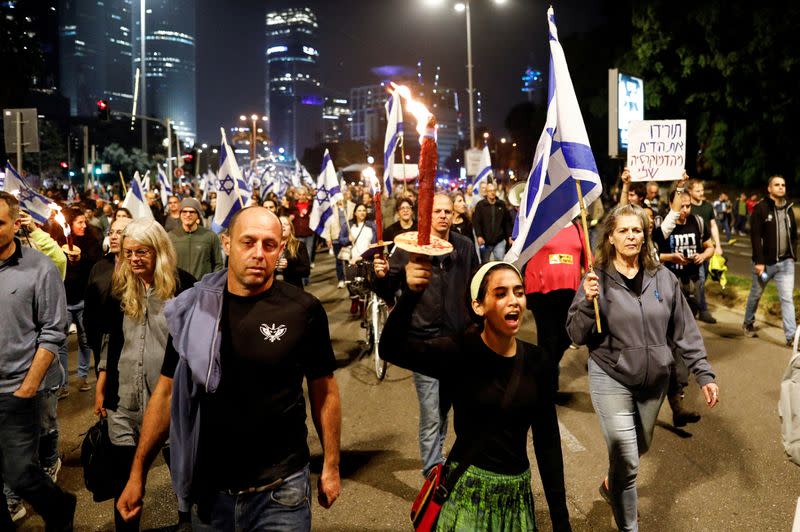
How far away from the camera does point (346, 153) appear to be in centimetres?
9825

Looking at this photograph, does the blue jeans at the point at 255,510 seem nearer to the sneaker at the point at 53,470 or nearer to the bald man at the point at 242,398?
the bald man at the point at 242,398

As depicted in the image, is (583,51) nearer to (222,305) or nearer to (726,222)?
(726,222)

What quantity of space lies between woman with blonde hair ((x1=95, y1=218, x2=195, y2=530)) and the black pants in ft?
11.3

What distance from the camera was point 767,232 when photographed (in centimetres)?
917

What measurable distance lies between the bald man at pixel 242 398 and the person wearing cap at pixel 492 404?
450mm

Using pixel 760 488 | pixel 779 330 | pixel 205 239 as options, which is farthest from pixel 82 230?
pixel 779 330

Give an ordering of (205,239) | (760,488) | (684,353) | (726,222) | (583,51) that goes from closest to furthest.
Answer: (684,353), (760,488), (205,239), (726,222), (583,51)

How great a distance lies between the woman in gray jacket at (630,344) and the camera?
397cm

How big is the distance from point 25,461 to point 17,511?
1275 mm

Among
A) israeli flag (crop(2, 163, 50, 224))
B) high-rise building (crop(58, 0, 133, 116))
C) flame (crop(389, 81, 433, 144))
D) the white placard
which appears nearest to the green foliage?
the white placard

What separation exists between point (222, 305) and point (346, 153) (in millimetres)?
97025

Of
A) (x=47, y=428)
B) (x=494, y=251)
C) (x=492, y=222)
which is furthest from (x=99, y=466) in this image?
(x=494, y=251)

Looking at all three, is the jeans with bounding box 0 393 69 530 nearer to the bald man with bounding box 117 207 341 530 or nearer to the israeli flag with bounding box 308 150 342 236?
the bald man with bounding box 117 207 341 530

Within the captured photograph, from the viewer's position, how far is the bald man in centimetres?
276
